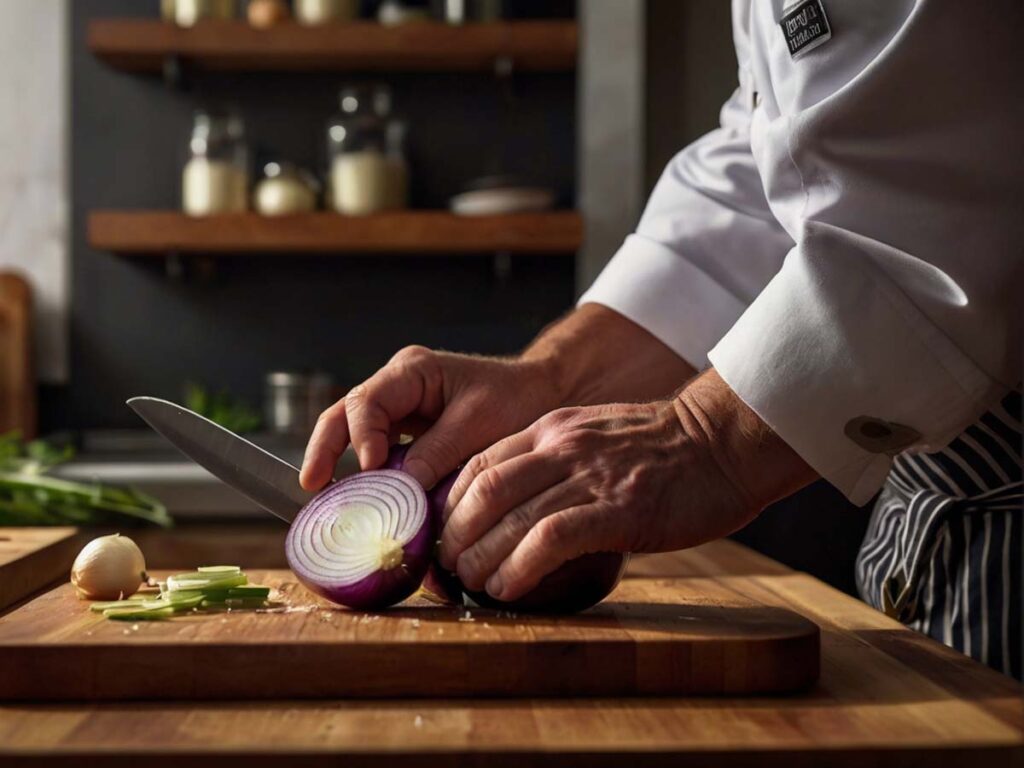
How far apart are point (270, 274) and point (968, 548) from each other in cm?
238

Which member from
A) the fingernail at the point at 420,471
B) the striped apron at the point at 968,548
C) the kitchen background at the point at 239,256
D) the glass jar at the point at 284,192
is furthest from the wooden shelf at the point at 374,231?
the fingernail at the point at 420,471

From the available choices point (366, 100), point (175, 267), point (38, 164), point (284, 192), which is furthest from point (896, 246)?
point (38, 164)

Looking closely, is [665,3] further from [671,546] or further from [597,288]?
[671,546]

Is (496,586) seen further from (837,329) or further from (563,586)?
(837,329)

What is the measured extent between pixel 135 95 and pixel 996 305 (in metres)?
2.73

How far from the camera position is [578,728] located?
619 millimetres

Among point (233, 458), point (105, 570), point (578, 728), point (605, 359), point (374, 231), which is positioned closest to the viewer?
point (578, 728)

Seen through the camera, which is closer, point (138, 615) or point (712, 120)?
point (138, 615)

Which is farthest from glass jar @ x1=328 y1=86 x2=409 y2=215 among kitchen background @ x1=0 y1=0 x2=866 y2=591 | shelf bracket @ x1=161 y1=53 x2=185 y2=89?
shelf bracket @ x1=161 y1=53 x2=185 y2=89

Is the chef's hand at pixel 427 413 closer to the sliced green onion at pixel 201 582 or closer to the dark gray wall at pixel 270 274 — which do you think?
the sliced green onion at pixel 201 582

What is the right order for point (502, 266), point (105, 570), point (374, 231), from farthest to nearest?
point (502, 266) → point (374, 231) → point (105, 570)

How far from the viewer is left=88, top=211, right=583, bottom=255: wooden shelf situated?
9.25 feet

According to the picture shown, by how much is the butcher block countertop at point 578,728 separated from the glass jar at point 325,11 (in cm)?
244

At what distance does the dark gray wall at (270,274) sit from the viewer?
124 inches
